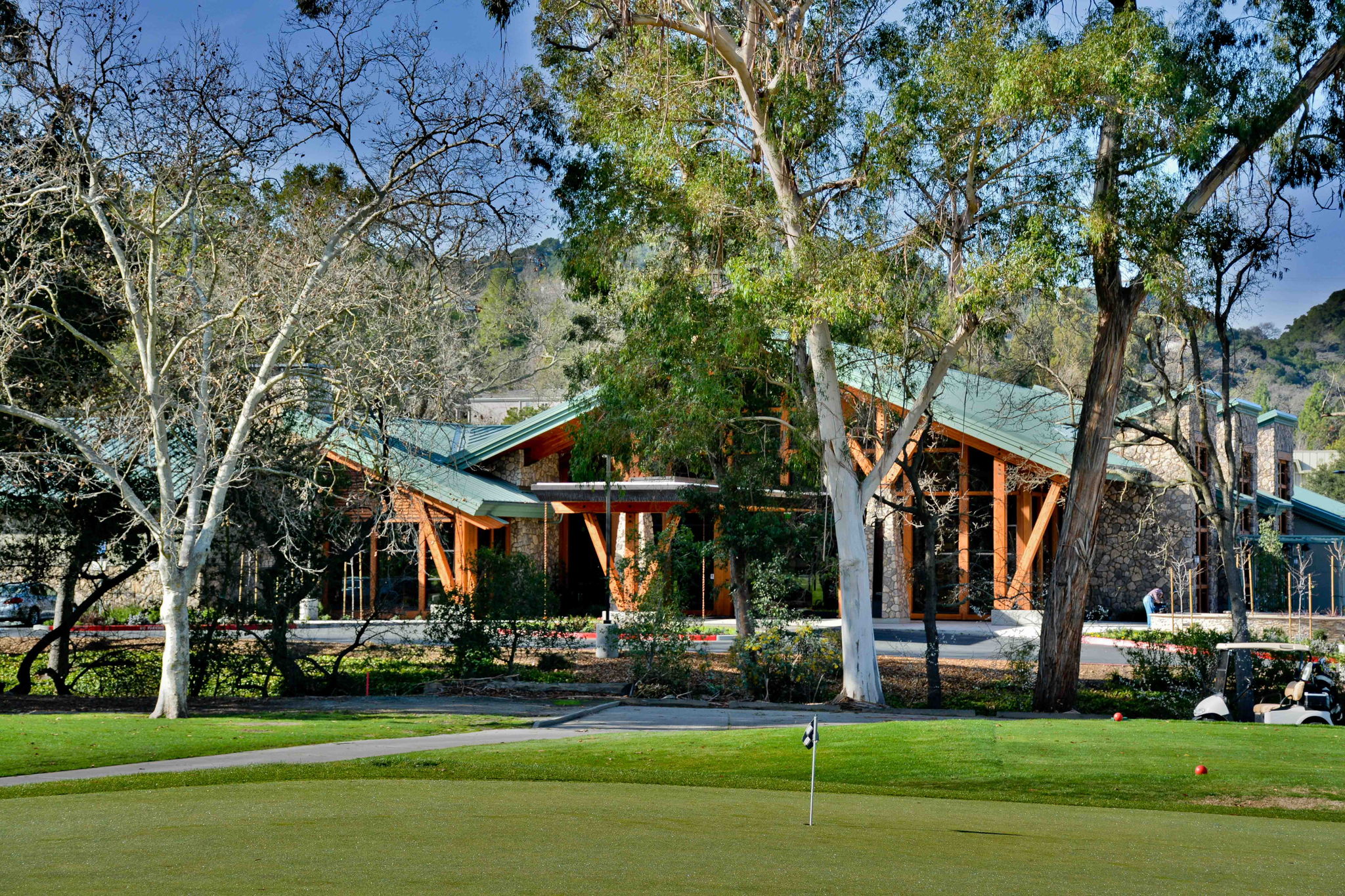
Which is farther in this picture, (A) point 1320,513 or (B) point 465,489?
(A) point 1320,513

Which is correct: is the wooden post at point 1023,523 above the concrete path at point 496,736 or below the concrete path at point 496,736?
above

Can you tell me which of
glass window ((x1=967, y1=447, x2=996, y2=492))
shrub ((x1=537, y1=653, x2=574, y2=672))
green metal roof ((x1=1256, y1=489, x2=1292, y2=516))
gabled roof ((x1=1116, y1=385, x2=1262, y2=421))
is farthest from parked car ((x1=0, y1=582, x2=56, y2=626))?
green metal roof ((x1=1256, y1=489, x2=1292, y2=516))

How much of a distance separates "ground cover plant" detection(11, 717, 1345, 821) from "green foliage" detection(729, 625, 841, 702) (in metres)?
4.72

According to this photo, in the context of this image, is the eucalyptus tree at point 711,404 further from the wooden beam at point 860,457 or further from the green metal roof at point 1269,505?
the green metal roof at point 1269,505

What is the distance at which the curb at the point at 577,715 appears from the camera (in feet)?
49.8

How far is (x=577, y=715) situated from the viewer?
1609cm

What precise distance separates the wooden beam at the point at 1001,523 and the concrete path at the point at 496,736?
1389 centimetres

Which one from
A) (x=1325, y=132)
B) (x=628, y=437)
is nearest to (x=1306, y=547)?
(x=1325, y=132)

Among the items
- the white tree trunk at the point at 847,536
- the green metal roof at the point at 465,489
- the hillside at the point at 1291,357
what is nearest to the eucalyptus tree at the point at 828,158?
the white tree trunk at the point at 847,536

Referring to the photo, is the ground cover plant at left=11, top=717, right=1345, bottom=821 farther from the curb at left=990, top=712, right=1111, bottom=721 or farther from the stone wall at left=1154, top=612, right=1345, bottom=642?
the stone wall at left=1154, top=612, right=1345, bottom=642

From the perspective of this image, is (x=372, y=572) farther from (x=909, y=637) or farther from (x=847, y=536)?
(x=847, y=536)

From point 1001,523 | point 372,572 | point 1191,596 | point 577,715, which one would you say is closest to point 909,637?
point 1001,523

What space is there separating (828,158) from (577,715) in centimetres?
929

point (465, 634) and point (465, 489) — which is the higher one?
point (465, 489)
